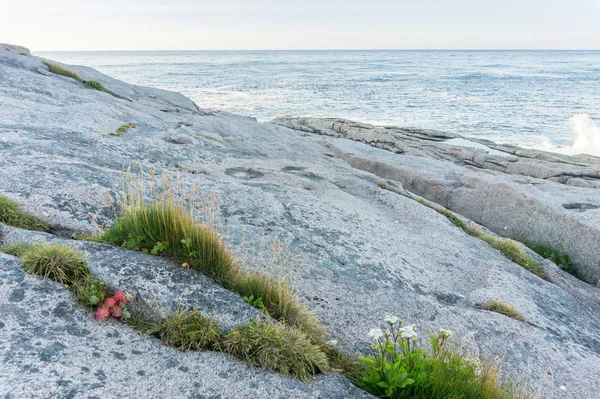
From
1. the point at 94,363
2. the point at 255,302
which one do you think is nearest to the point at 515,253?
the point at 255,302

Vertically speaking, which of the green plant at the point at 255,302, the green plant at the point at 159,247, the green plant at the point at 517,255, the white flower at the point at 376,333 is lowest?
the green plant at the point at 517,255

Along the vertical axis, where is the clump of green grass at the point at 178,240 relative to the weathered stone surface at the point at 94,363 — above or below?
above

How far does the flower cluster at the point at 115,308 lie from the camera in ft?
14.3

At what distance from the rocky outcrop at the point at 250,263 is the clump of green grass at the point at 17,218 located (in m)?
0.17

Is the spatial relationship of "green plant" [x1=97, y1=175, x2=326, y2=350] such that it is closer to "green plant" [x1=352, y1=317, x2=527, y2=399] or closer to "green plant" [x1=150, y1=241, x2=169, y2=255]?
"green plant" [x1=150, y1=241, x2=169, y2=255]

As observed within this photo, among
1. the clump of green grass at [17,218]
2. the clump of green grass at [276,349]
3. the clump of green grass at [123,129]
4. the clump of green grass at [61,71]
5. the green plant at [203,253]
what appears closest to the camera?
the clump of green grass at [276,349]


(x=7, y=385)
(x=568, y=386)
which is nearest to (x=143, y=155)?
(x=7, y=385)

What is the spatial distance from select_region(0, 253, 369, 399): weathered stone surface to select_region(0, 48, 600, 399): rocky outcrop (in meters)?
0.01

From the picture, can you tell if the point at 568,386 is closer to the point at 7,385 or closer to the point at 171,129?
the point at 7,385

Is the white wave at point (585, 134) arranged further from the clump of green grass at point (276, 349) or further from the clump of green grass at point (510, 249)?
the clump of green grass at point (276, 349)

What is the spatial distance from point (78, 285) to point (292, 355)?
8.17 ft

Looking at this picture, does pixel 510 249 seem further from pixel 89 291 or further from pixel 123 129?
pixel 123 129

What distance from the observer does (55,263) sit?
4.64 m

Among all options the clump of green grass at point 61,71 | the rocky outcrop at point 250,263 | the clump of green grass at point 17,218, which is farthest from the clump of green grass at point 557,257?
the clump of green grass at point 61,71
